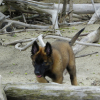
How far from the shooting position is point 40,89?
3461 mm

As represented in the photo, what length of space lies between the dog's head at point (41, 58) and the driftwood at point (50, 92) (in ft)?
2.11

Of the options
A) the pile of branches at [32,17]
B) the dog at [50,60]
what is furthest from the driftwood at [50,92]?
the pile of branches at [32,17]

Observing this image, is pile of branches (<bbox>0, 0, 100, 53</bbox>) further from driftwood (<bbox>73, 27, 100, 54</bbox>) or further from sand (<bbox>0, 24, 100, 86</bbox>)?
sand (<bbox>0, 24, 100, 86</bbox>)

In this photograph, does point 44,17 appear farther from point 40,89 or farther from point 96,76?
point 40,89

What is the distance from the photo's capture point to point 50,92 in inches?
134

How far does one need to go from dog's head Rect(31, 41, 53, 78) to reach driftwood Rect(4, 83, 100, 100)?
0.64 m

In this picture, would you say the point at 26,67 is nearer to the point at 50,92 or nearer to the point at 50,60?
the point at 50,60

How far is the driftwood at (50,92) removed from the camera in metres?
3.32

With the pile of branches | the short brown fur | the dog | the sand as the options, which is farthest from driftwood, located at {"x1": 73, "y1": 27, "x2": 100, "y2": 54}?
the dog

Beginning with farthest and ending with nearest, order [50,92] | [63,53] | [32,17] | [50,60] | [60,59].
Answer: [32,17]
[63,53]
[60,59]
[50,60]
[50,92]

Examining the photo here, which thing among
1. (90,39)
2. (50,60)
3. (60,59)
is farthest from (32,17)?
(50,60)

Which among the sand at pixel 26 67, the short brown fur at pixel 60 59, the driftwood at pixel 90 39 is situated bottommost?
the sand at pixel 26 67

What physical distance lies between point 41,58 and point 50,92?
95cm

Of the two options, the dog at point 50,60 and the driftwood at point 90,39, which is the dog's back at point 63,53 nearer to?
the dog at point 50,60
